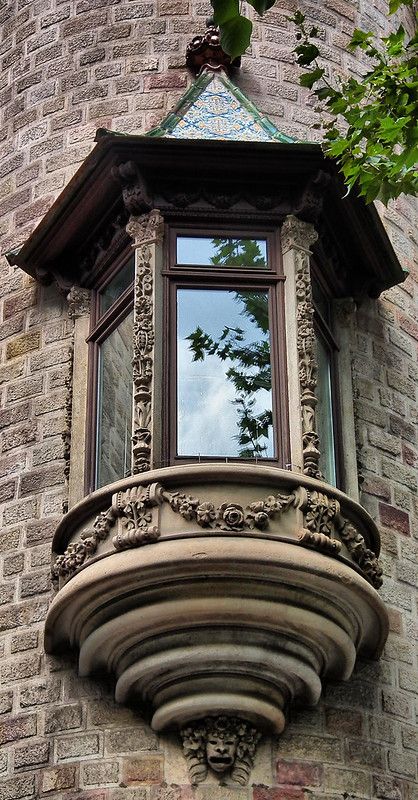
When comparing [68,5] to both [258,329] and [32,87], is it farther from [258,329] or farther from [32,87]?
[258,329]

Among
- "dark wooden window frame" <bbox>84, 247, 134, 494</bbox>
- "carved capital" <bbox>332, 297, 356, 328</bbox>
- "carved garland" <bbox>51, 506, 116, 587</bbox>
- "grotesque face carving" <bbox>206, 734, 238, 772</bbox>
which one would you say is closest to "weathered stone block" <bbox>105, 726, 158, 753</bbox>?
"grotesque face carving" <bbox>206, 734, 238, 772</bbox>

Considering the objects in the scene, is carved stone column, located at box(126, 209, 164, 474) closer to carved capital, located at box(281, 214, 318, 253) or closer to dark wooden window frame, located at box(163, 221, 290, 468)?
dark wooden window frame, located at box(163, 221, 290, 468)

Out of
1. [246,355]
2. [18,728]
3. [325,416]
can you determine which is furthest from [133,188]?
[18,728]

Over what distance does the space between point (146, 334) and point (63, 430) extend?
1205mm

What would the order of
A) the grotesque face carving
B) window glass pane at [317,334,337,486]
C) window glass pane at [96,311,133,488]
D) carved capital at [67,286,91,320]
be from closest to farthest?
the grotesque face carving < window glass pane at [96,311,133,488] < window glass pane at [317,334,337,486] < carved capital at [67,286,91,320]

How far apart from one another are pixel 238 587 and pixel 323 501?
2.68 ft

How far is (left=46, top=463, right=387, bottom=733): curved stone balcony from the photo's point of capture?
10.0m

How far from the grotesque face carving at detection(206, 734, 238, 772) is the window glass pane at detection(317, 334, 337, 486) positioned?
215cm

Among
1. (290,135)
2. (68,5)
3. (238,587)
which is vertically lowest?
(238,587)

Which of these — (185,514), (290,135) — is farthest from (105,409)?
(290,135)

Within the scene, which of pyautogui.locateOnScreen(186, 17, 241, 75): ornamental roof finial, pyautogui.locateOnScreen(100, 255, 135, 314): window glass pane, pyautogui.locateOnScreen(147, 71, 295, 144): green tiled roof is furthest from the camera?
pyautogui.locateOnScreen(186, 17, 241, 75): ornamental roof finial

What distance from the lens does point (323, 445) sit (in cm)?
1150

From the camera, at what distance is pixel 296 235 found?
455 inches

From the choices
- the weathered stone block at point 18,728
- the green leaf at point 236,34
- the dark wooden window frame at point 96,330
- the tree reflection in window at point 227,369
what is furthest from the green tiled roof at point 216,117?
the weathered stone block at point 18,728
